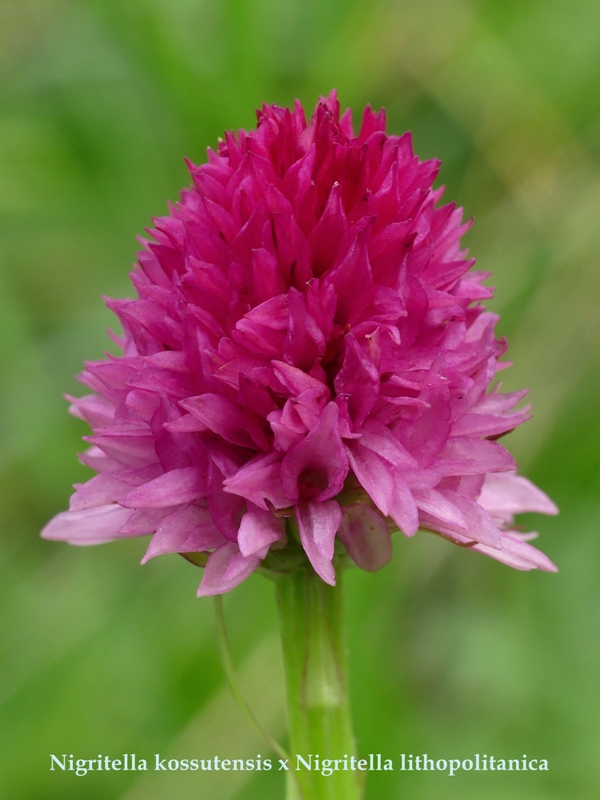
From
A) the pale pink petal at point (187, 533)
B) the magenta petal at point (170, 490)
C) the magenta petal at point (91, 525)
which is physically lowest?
the pale pink petal at point (187, 533)

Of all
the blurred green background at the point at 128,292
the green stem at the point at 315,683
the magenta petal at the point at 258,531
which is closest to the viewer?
the magenta petal at the point at 258,531

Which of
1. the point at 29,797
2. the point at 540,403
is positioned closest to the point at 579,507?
the point at 540,403

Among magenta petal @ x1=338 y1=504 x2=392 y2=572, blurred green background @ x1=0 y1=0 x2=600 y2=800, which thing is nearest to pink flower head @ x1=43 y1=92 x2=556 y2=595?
magenta petal @ x1=338 y1=504 x2=392 y2=572

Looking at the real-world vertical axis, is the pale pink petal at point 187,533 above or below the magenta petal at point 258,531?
above

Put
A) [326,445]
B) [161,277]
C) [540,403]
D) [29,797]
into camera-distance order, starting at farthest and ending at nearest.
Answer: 1. [540,403]
2. [29,797]
3. [161,277]
4. [326,445]

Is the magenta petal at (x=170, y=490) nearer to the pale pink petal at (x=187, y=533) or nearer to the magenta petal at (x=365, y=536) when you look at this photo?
the pale pink petal at (x=187, y=533)

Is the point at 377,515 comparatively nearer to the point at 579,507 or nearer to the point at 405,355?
the point at 405,355

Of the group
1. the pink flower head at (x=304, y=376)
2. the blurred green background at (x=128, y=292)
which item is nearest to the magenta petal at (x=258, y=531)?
the pink flower head at (x=304, y=376)

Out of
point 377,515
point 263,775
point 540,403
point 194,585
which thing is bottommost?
point 263,775
